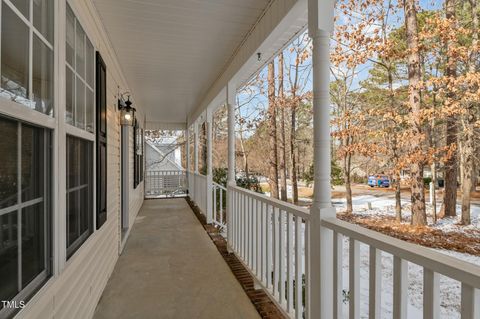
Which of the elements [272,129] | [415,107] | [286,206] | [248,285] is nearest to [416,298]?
[248,285]

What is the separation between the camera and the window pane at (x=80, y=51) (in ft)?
6.95

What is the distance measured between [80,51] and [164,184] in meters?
9.22

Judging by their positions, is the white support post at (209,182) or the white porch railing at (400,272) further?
the white support post at (209,182)

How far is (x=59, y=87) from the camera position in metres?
1.62

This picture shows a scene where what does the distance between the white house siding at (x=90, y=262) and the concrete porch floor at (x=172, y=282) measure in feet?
0.62

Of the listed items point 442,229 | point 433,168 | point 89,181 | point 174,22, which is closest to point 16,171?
point 89,181

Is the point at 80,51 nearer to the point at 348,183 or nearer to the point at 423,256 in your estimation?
the point at 423,256

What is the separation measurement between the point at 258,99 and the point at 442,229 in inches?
271

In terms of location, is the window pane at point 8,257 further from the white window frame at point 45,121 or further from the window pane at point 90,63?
the window pane at point 90,63

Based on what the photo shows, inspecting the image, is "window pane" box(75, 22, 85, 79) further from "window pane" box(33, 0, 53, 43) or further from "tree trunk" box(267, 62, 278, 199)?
"tree trunk" box(267, 62, 278, 199)

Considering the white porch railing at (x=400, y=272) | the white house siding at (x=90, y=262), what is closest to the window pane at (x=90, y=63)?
the white house siding at (x=90, y=262)

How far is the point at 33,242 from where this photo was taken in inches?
54.7

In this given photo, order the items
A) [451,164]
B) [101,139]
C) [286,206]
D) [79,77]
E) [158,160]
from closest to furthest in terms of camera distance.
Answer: [79,77] → [286,206] → [101,139] → [451,164] → [158,160]

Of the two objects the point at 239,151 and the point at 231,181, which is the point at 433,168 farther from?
the point at 239,151
